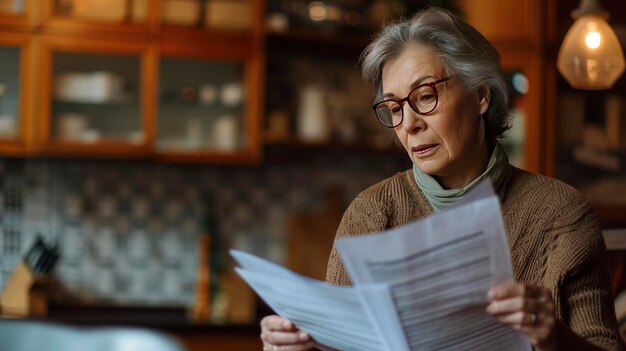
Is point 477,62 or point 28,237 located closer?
point 477,62

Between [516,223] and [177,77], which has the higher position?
[177,77]

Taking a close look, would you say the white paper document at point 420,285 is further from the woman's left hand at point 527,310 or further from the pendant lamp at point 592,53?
the pendant lamp at point 592,53

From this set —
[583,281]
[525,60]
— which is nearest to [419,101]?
[583,281]

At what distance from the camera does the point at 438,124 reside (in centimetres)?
169

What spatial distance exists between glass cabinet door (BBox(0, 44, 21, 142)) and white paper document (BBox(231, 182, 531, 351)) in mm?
2533

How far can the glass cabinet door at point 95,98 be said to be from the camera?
3.75 m

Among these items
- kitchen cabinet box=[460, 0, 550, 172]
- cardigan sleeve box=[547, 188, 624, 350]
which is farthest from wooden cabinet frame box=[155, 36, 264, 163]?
cardigan sleeve box=[547, 188, 624, 350]

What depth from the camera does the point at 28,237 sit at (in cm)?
400

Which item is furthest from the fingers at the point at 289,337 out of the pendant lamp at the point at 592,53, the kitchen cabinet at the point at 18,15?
the kitchen cabinet at the point at 18,15

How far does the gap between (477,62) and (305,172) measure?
8.84ft

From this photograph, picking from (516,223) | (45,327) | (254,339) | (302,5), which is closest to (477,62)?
(516,223)

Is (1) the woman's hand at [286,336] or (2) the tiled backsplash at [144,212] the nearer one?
(1) the woman's hand at [286,336]

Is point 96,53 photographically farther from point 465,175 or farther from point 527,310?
point 527,310

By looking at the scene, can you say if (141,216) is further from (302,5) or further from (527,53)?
(527,53)
